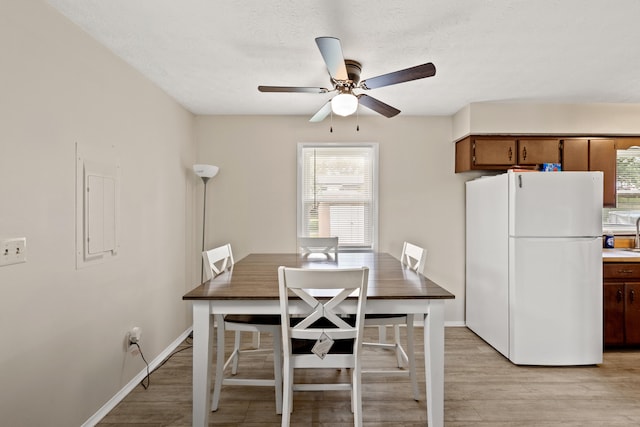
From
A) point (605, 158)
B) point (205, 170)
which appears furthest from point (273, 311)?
point (605, 158)

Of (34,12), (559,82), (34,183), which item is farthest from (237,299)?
(559,82)

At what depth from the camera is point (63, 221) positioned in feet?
6.30

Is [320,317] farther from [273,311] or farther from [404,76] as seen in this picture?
[404,76]

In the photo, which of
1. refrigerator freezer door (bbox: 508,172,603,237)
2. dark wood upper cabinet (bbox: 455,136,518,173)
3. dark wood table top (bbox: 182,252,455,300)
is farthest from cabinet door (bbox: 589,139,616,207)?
dark wood table top (bbox: 182,252,455,300)

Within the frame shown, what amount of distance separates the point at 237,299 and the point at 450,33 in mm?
1982

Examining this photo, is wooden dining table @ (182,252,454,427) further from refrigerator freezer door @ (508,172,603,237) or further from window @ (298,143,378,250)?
window @ (298,143,378,250)

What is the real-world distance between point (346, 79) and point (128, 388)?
2621mm

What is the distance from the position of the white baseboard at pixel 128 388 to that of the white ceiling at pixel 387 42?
2.34 m

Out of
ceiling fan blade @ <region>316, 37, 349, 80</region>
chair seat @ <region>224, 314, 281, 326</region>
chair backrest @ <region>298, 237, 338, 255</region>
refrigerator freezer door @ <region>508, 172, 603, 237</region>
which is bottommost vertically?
chair seat @ <region>224, 314, 281, 326</region>

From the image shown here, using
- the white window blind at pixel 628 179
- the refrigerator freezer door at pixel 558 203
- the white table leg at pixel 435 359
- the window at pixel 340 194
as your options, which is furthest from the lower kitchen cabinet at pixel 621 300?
the white table leg at pixel 435 359

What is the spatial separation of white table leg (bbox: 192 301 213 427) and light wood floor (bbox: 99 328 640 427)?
38 centimetres

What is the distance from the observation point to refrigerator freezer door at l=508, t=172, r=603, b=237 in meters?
2.90

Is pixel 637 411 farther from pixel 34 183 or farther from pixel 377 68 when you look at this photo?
pixel 34 183

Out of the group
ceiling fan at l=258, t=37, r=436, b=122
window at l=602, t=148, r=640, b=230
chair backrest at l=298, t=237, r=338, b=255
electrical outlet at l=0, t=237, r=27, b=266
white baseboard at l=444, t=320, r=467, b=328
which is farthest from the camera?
white baseboard at l=444, t=320, r=467, b=328
